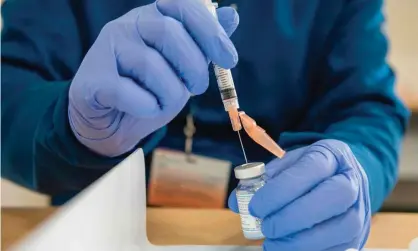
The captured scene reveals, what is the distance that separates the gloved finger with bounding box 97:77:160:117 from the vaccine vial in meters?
0.13

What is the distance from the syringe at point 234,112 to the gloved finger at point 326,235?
110mm

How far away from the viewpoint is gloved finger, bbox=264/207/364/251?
26.5 inches

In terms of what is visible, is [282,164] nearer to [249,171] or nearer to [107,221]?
[249,171]

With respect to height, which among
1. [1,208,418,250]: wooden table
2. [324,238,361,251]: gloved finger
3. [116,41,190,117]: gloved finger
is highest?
[116,41,190,117]: gloved finger

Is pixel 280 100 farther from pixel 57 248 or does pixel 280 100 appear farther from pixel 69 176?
pixel 57 248

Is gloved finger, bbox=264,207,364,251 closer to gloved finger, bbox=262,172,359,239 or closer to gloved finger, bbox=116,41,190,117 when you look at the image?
gloved finger, bbox=262,172,359,239

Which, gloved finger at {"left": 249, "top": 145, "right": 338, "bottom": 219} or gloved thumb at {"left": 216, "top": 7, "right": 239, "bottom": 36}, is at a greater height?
gloved thumb at {"left": 216, "top": 7, "right": 239, "bottom": 36}

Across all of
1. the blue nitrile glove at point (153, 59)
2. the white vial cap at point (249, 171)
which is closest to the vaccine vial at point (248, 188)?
the white vial cap at point (249, 171)

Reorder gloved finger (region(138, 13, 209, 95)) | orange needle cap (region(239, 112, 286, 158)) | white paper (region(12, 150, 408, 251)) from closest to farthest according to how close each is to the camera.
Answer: white paper (region(12, 150, 408, 251)), gloved finger (region(138, 13, 209, 95)), orange needle cap (region(239, 112, 286, 158))

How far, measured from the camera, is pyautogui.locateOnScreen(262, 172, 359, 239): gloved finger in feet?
2.17

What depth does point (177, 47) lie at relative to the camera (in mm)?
636

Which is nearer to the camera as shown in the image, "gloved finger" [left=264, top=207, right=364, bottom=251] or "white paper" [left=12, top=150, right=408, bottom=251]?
"white paper" [left=12, top=150, right=408, bottom=251]

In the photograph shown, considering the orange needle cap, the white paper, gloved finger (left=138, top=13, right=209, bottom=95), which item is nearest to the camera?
the white paper

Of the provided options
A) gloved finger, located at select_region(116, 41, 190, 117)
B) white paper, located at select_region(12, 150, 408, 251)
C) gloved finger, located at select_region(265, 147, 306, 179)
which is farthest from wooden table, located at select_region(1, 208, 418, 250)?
gloved finger, located at select_region(116, 41, 190, 117)
